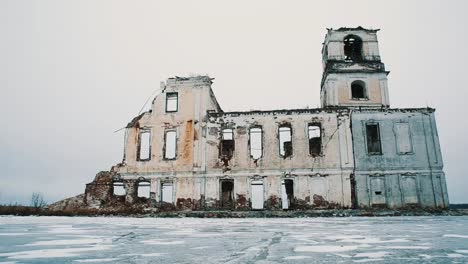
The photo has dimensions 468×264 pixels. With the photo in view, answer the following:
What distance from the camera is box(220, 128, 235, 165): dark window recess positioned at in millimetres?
23186

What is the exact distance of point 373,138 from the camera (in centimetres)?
2311

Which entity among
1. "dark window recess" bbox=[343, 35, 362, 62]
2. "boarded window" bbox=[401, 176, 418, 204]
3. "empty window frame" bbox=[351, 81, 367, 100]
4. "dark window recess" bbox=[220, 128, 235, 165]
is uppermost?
"dark window recess" bbox=[343, 35, 362, 62]

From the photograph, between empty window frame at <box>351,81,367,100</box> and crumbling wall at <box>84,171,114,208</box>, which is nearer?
crumbling wall at <box>84,171,114,208</box>

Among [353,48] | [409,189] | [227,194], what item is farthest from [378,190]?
[353,48]

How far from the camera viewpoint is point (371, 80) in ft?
83.4

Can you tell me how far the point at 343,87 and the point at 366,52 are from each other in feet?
10.7

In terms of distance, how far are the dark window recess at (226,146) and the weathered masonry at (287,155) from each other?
7 cm

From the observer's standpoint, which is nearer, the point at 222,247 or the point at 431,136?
the point at 222,247

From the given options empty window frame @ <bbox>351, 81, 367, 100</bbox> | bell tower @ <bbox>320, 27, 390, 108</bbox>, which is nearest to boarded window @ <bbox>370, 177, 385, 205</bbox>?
bell tower @ <bbox>320, 27, 390, 108</bbox>

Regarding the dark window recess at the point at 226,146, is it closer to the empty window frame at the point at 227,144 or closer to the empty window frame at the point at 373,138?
the empty window frame at the point at 227,144

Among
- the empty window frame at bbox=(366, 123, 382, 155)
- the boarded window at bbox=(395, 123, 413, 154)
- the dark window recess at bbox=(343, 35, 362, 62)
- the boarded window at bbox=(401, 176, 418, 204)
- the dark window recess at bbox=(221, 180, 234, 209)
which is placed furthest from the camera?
the dark window recess at bbox=(343, 35, 362, 62)

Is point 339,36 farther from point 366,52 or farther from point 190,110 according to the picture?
point 190,110

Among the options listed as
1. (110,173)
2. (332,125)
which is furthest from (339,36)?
(110,173)

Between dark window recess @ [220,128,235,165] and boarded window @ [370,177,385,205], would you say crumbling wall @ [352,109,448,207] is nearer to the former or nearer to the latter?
boarded window @ [370,177,385,205]
